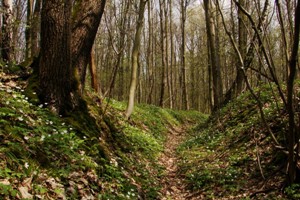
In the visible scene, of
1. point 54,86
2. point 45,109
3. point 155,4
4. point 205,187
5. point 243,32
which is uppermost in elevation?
point 155,4

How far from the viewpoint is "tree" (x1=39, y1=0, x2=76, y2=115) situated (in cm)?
523

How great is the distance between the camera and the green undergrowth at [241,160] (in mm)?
4883

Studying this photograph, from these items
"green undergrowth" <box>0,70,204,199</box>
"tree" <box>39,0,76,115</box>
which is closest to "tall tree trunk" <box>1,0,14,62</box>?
"green undergrowth" <box>0,70,204,199</box>

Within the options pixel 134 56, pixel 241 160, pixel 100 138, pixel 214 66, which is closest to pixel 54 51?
pixel 100 138

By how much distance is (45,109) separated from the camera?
4.98m

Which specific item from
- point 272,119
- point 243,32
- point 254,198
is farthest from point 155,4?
point 254,198

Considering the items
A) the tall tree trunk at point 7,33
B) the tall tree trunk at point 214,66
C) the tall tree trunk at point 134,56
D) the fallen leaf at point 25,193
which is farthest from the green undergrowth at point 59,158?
the tall tree trunk at point 214,66

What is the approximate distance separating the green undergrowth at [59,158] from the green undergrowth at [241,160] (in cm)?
106

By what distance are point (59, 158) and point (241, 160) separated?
4075 millimetres

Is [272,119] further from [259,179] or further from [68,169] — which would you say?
[68,169]

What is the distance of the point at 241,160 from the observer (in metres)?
6.39

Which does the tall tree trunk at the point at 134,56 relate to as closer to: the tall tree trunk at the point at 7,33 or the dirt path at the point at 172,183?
the dirt path at the point at 172,183

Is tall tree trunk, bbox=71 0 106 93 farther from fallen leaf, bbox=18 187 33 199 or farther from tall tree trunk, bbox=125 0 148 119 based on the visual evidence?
tall tree trunk, bbox=125 0 148 119

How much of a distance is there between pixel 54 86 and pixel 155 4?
26.0 metres
